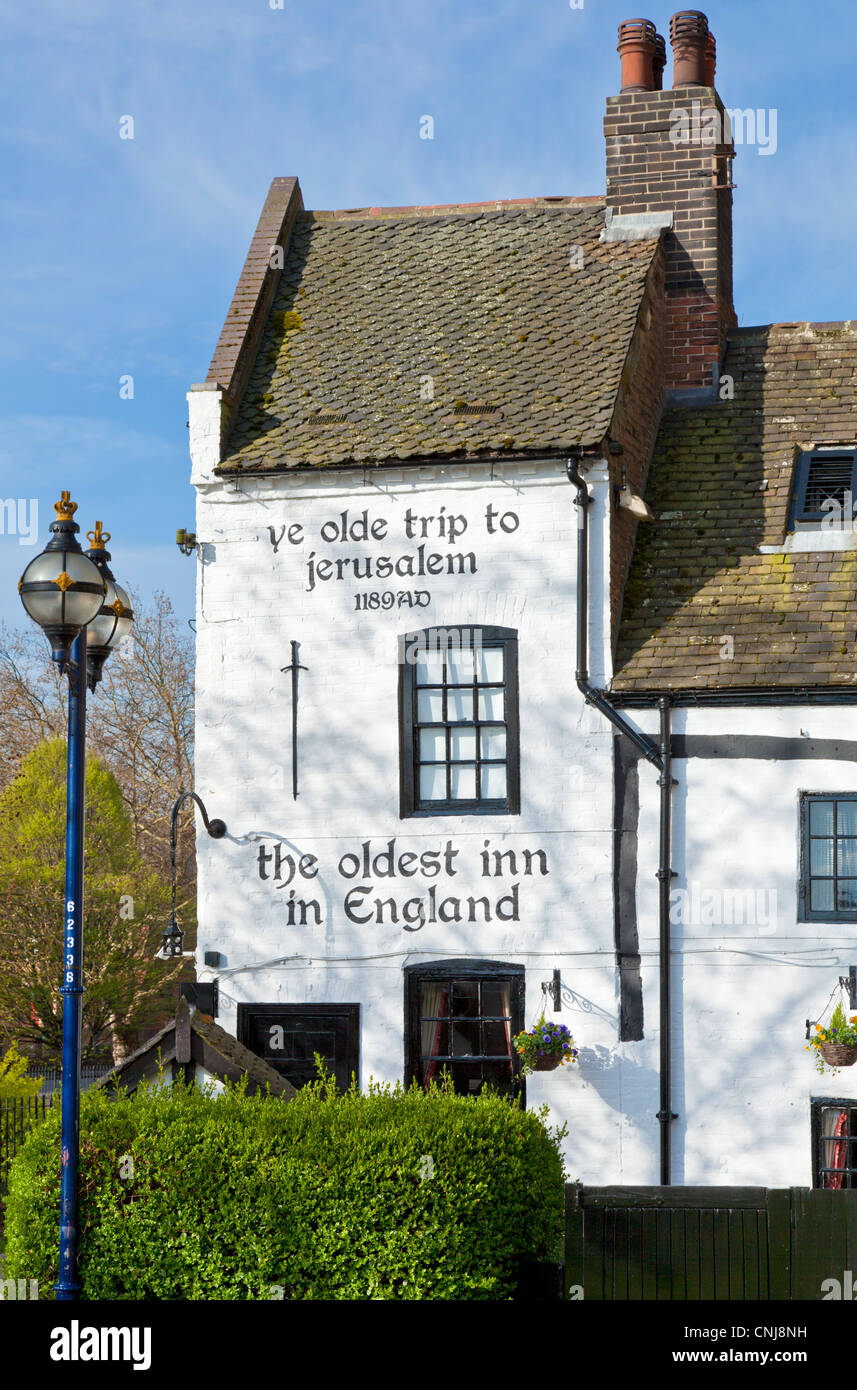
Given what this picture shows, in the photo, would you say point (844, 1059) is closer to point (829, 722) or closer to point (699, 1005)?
point (699, 1005)

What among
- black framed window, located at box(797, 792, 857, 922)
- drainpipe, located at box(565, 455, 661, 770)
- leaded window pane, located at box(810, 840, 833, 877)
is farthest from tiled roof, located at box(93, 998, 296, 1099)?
leaded window pane, located at box(810, 840, 833, 877)

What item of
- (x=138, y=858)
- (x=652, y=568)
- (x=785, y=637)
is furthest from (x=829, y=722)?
(x=138, y=858)

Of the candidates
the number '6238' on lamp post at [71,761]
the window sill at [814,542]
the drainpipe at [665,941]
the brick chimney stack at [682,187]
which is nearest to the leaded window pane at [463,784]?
the drainpipe at [665,941]

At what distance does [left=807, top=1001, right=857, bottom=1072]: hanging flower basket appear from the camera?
12.3 metres

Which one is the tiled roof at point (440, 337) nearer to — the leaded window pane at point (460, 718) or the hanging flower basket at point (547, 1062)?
the leaded window pane at point (460, 718)

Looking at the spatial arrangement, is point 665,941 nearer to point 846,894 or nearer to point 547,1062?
point 547,1062

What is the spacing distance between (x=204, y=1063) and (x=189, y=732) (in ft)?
89.0

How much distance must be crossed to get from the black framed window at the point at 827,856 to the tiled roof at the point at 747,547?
3.73 ft

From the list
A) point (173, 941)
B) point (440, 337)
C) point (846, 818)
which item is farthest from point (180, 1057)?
point (440, 337)

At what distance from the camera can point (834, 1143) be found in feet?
41.9

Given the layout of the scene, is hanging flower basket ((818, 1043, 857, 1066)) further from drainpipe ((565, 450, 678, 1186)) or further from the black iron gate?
the black iron gate

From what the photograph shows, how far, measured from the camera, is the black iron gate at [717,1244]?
9766 mm

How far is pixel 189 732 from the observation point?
124ft

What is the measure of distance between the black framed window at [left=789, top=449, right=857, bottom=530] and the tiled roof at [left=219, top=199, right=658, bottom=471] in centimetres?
224
